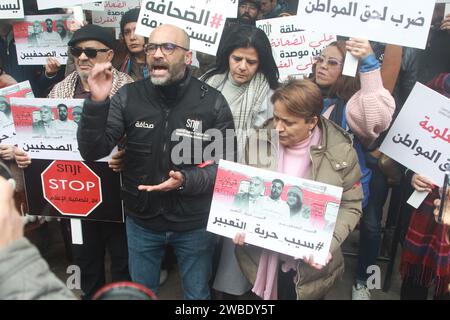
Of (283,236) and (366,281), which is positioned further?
(366,281)

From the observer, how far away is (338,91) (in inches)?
124

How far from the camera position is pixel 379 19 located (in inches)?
103

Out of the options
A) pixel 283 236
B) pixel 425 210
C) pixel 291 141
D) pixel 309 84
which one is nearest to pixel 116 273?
pixel 283 236

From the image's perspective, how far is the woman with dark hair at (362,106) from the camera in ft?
8.63

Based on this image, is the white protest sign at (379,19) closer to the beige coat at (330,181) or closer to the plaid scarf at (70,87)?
the beige coat at (330,181)

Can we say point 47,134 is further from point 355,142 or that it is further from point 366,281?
point 366,281

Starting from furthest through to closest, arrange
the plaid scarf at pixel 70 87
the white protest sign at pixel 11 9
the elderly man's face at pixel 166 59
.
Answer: the white protest sign at pixel 11 9 < the plaid scarf at pixel 70 87 < the elderly man's face at pixel 166 59

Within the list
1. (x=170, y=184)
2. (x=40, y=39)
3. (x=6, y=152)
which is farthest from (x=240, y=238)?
(x=40, y=39)

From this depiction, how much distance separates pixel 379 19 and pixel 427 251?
1.43 metres

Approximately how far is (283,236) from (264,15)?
339cm

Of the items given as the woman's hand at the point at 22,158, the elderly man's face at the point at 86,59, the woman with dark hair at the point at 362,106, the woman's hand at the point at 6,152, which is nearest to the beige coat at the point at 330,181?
the woman with dark hair at the point at 362,106

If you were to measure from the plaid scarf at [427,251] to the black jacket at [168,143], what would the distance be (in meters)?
1.22

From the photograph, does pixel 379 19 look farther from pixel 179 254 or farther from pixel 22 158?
pixel 22 158

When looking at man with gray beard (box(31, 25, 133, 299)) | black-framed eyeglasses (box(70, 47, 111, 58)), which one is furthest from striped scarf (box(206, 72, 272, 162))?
black-framed eyeglasses (box(70, 47, 111, 58))
